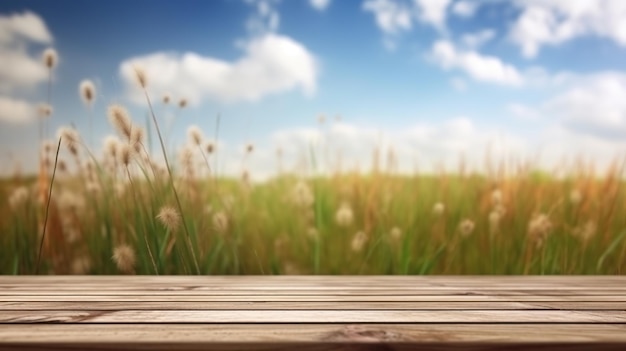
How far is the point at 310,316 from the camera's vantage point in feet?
3.72

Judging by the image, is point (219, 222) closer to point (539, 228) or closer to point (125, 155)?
point (125, 155)

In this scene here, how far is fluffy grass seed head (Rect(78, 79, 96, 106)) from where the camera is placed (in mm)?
2646

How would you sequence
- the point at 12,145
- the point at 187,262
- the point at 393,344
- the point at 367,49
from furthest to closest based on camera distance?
the point at 367,49, the point at 12,145, the point at 187,262, the point at 393,344

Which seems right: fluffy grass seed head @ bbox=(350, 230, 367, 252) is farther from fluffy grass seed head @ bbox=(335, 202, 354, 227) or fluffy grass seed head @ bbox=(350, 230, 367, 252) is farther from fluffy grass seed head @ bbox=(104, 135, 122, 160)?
fluffy grass seed head @ bbox=(104, 135, 122, 160)

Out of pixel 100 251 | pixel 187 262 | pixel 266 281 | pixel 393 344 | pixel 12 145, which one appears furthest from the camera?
pixel 12 145

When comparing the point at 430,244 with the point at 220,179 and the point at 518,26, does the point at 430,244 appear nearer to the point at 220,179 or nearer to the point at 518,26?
the point at 220,179

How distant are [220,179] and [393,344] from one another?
191cm

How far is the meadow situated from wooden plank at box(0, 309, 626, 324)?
1.25m

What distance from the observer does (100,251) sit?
8.84 ft

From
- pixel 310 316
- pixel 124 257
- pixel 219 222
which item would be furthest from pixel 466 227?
pixel 310 316

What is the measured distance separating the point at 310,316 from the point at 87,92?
1.86m

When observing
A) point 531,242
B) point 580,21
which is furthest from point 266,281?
point 580,21

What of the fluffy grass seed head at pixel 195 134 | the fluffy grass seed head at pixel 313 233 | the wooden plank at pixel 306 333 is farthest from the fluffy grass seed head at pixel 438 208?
the wooden plank at pixel 306 333

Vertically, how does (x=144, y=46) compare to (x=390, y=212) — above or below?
above
